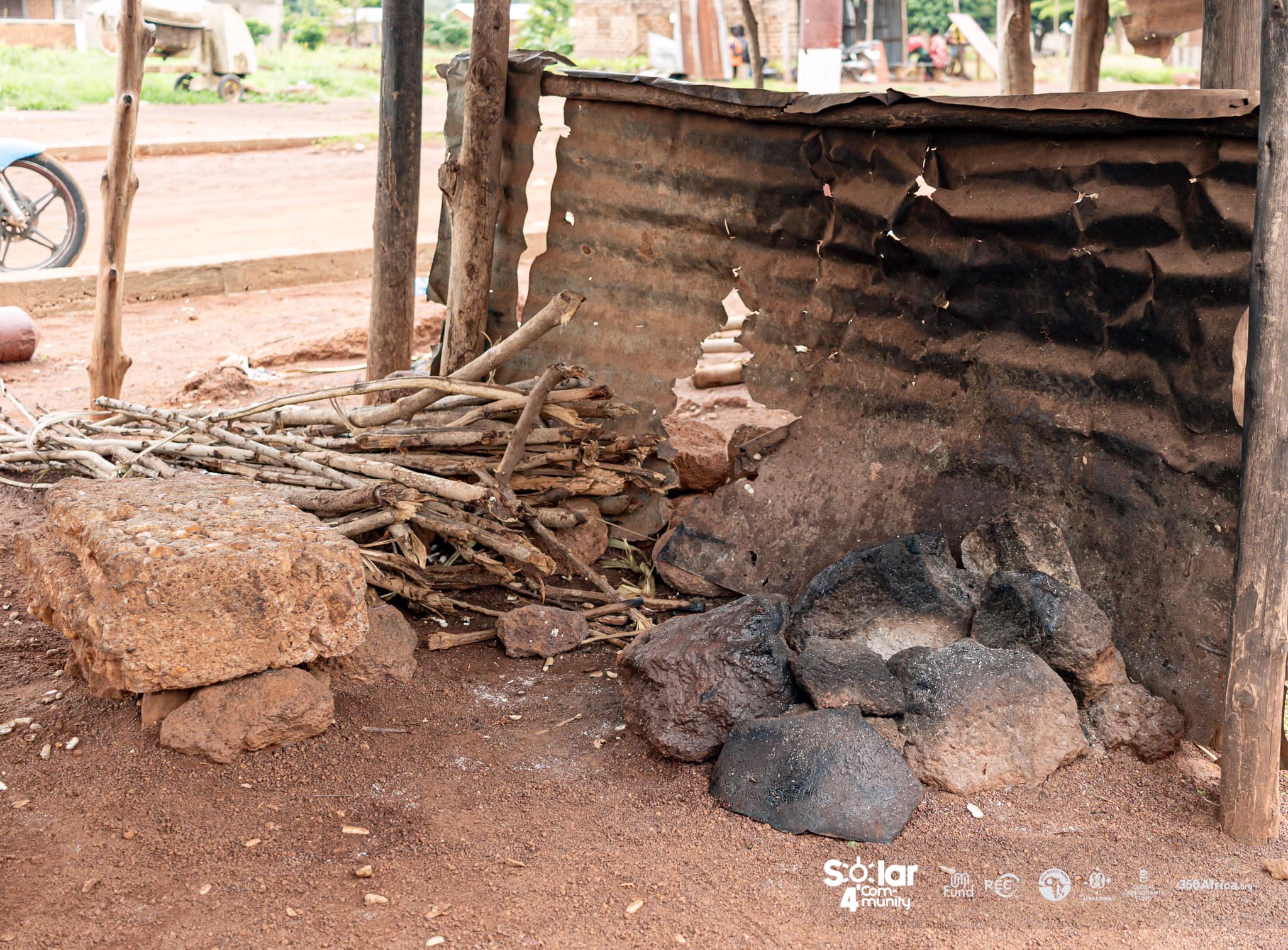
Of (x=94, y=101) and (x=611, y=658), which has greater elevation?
(x=94, y=101)

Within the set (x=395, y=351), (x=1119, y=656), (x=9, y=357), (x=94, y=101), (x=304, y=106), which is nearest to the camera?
(x=1119, y=656)

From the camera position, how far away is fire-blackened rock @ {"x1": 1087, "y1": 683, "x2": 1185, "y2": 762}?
3.18 metres

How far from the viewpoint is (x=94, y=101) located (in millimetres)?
18781

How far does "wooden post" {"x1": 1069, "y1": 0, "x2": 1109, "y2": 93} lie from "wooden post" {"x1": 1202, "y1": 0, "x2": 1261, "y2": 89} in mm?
3613

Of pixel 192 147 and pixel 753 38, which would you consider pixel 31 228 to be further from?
pixel 192 147

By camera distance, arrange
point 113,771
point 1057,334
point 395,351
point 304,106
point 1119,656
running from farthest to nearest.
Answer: point 304,106 < point 395,351 < point 1057,334 < point 1119,656 < point 113,771

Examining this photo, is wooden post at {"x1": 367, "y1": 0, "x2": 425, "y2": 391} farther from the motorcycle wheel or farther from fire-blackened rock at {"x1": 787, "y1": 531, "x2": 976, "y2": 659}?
the motorcycle wheel

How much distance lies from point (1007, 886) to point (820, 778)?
51 cm

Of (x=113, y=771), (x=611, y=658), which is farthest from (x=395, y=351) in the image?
(x=113, y=771)

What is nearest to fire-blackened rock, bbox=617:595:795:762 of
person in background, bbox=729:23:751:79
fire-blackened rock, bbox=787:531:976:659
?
fire-blackened rock, bbox=787:531:976:659

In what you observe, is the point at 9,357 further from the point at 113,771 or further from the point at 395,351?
the point at 113,771

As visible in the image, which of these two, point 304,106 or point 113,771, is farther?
point 304,106

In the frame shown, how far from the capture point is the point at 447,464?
426cm

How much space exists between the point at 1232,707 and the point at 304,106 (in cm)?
2170
